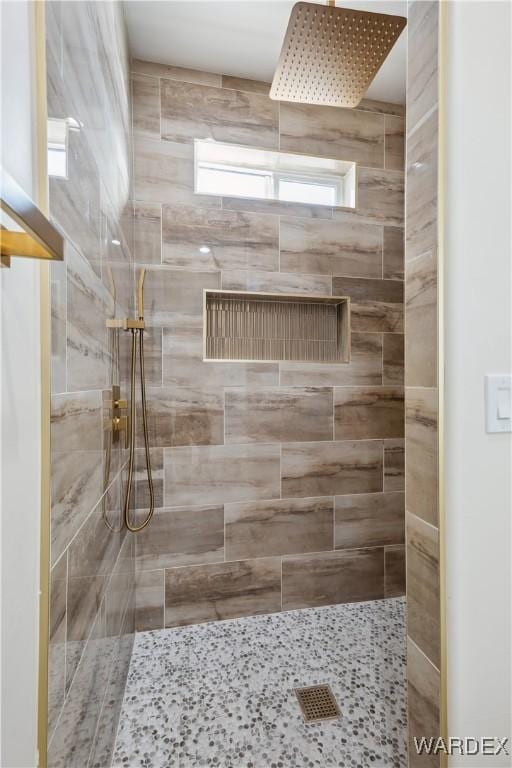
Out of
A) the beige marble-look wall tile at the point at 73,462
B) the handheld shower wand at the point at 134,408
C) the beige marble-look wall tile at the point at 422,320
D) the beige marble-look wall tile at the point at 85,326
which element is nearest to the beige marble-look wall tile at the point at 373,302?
the handheld shower wand at the point at 134,408

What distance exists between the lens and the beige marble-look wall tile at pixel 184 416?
82.4 inches

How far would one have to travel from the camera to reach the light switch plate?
89 cm

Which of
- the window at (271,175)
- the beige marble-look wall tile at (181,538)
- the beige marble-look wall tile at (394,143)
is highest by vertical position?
the beige marble-look wall tile at (394,143)

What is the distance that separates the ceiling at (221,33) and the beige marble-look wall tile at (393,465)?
6.56 feet

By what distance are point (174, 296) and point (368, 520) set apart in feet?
5.44

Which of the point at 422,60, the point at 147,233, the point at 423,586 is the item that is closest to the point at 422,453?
the point at 423,586

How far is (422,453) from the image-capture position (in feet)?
3.15

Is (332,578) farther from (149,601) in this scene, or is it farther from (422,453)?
(422,453)

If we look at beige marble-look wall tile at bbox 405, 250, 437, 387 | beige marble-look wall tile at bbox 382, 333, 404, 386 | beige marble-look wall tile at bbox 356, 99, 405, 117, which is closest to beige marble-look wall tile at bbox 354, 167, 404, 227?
beige marble-look wall tile at bbox 356, 99, 405, 117

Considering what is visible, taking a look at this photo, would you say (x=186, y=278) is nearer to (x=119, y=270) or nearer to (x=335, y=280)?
(x=119, y=270)

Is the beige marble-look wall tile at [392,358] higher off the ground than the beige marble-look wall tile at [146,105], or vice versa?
the beige marble-look wall tile at [146,105]

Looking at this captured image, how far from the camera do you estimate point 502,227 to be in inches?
35.5

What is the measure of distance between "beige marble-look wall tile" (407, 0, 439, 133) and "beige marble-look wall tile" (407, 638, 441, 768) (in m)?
1.27

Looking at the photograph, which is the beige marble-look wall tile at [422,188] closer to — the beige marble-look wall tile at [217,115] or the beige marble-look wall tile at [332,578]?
the beige marble-look wall tile at [217,115]
